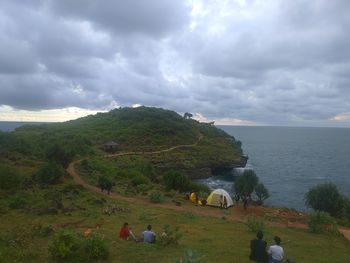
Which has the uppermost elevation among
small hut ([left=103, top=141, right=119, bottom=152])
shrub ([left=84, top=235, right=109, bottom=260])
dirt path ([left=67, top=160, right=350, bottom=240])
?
small hut ([left=103, top=141, right=119, bottom=152])

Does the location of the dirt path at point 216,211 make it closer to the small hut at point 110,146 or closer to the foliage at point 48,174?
the foliage at point 48,174

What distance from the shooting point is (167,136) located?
10562cm

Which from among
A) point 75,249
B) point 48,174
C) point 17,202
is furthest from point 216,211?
point 48,174

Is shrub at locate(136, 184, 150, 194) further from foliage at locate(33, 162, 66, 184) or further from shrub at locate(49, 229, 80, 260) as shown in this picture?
shrub at locate(49, 229, 80, 260)

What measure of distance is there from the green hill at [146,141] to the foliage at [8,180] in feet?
61.1

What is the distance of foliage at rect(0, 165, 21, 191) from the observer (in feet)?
111

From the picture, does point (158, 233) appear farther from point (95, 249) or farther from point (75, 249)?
point (75, 249)

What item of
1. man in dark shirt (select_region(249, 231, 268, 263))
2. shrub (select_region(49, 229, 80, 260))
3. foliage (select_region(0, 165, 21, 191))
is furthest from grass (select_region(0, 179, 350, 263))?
foliage (select_region(0, 165, 21, 191))

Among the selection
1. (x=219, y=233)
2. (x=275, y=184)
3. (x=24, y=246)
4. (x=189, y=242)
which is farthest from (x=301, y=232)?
(x=275, y=184)

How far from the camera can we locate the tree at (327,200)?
37031 millimetres

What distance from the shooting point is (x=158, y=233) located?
21312 mm

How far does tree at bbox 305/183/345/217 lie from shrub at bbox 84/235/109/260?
27443 millimetres

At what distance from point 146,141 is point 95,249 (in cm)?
8246

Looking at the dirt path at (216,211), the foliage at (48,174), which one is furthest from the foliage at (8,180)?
the dirt path at (216,211)
